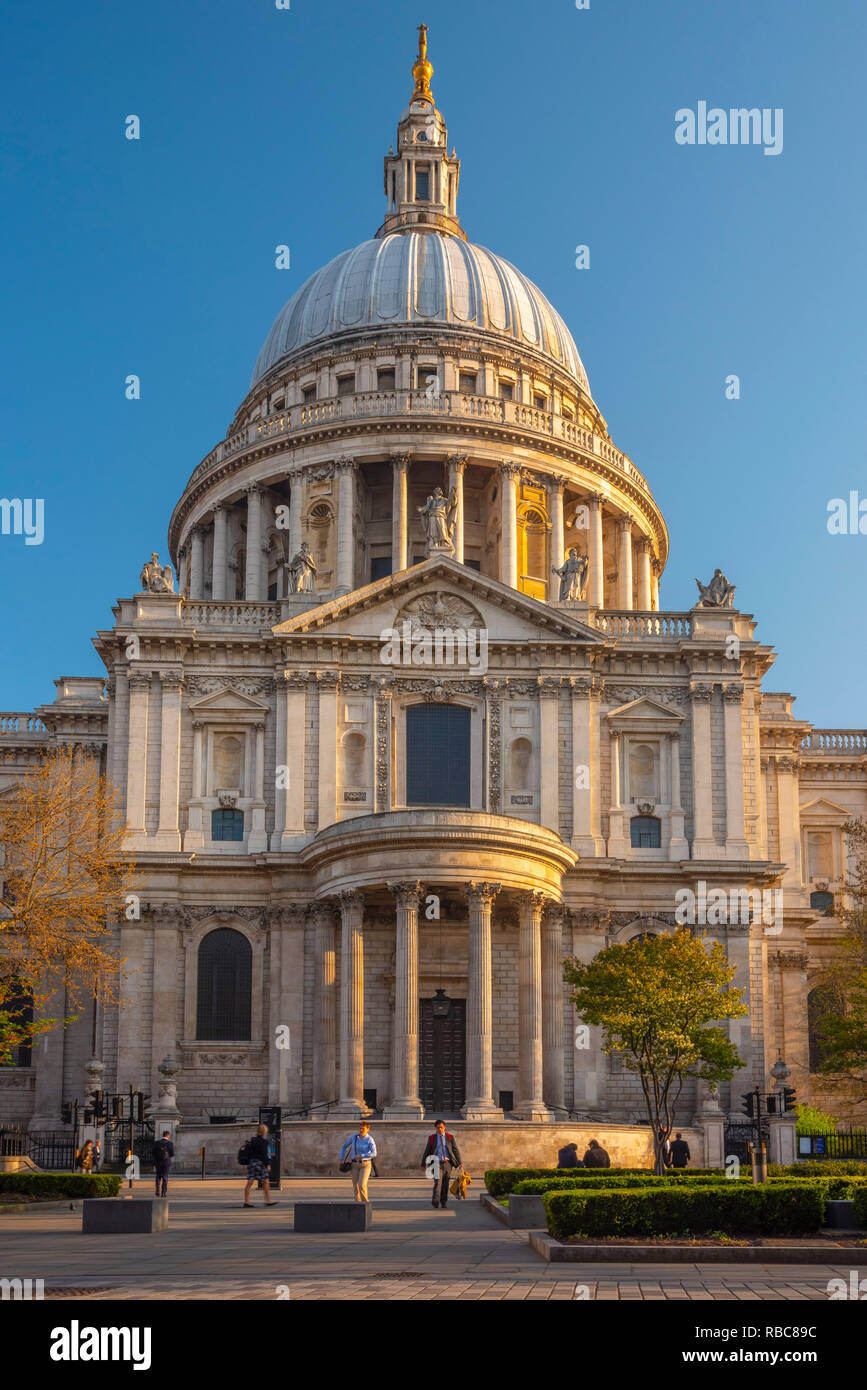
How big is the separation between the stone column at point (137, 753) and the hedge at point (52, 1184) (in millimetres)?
22444

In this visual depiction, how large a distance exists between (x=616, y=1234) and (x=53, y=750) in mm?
48197

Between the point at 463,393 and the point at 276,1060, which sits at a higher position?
the point at 463,393

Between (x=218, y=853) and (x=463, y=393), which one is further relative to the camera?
(x=463, y=393)

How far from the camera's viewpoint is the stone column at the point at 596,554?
77250 mm

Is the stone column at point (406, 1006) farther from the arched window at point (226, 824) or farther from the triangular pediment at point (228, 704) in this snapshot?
the triangular pediment at point (228, 704)

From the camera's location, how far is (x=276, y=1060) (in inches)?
2208

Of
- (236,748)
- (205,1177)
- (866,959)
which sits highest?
(236,748)

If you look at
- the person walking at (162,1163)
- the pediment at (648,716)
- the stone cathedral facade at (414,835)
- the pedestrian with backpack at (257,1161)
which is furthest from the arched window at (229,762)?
the pedestrian with backpack at (257,1161)

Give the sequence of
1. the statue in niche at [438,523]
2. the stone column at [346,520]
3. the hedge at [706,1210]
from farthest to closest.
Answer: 1. the stone column at [346,520]
2. the statue in niche at [438,523]
3. the hedge at [706,1210]

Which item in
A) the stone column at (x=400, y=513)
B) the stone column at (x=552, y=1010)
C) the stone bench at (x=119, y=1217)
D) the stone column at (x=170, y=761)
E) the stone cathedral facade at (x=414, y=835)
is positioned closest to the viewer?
the stone bench at (x=119, y=1217)

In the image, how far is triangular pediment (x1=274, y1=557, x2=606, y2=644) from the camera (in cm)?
6006

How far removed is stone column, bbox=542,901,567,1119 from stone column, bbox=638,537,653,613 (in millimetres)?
28668
